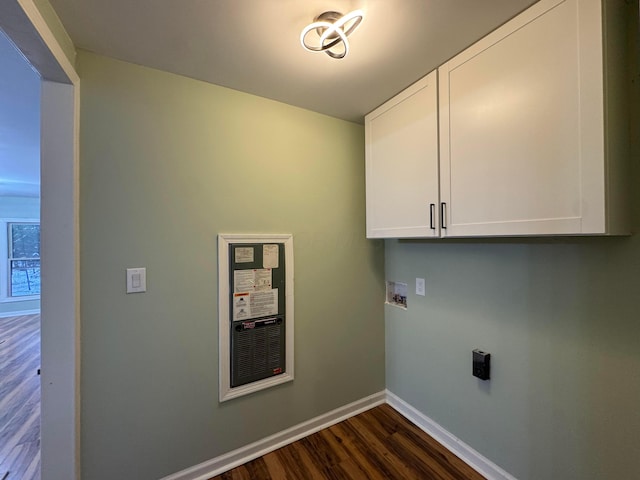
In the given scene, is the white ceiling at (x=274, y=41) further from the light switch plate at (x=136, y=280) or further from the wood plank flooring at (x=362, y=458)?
the wood plank flooring at (x=362, y=458)

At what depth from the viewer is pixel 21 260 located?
535 centimetres

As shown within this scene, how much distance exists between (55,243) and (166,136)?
0.72 meters

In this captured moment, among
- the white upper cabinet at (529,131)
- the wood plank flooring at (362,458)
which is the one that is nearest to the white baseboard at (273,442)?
the wood plank flooring at (362,458)

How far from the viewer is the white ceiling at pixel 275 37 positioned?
104 cm

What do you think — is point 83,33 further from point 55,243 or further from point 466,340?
point 466,340

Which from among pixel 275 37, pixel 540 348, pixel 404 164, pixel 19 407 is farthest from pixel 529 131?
pixel 19 407

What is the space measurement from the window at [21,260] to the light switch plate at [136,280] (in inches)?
240

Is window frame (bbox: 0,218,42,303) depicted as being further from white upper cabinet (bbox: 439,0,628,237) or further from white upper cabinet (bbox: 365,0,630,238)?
white upper cabinet (bbox: 439,0,628,237)

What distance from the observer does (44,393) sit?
46.1 inches

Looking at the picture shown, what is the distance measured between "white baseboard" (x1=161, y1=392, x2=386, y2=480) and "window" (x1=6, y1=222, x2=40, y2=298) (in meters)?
6.41

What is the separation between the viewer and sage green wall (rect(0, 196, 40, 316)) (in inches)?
203

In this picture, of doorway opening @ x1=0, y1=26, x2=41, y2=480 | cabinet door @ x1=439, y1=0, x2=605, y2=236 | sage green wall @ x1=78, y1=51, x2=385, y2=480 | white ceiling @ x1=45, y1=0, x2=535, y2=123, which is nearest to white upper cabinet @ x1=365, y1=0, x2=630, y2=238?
cabinet door @ x1=439, y1=0, x2=605, y2=236

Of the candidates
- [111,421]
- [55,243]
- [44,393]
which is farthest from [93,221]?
[111,421]

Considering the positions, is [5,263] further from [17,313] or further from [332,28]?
[332,28]
